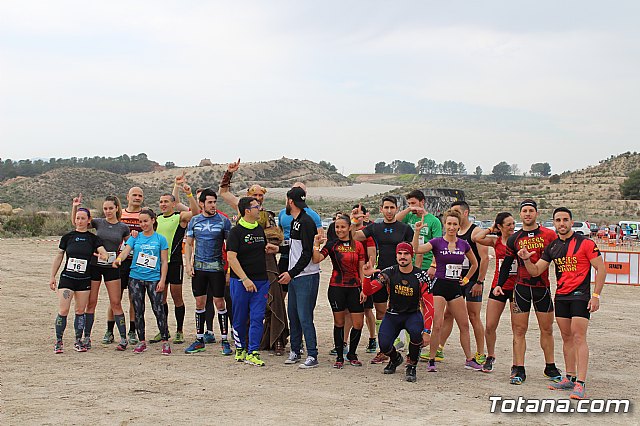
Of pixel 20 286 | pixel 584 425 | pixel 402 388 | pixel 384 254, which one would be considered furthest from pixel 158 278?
pixel 20 286

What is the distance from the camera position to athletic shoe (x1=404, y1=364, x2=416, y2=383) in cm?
746

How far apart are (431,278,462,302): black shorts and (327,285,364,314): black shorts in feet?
3.15

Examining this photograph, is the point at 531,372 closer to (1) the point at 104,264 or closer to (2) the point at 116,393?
(2) the point at 116,393

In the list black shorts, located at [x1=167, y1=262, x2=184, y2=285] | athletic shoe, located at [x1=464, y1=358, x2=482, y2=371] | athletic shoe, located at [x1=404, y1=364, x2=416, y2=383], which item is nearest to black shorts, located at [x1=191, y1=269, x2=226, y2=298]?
black shorts, located at [x1=167, y1=262, x2=184, y2=285]

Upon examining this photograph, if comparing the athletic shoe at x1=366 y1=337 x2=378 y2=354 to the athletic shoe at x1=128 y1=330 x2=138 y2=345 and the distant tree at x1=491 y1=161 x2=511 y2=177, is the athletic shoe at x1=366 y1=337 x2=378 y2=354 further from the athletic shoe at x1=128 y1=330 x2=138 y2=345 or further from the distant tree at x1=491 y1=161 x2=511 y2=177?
the distant tree at x1=491 y1=161 x2=511 y2=177

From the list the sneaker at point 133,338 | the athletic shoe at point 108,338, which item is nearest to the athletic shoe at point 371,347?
the sneaker at point 133,338

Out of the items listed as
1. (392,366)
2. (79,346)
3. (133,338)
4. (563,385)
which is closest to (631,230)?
(563,385)

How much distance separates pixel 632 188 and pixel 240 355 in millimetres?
59969

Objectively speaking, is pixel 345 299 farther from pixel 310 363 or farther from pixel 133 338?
pixel 133 338

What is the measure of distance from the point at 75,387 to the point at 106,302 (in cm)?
692

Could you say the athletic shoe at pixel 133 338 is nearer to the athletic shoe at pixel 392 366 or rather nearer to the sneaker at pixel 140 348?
the sneaker at pixel 140 348

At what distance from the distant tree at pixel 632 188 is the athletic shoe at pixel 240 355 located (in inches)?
2322

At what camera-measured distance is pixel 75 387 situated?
6.82 m

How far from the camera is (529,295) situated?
7500 mm
